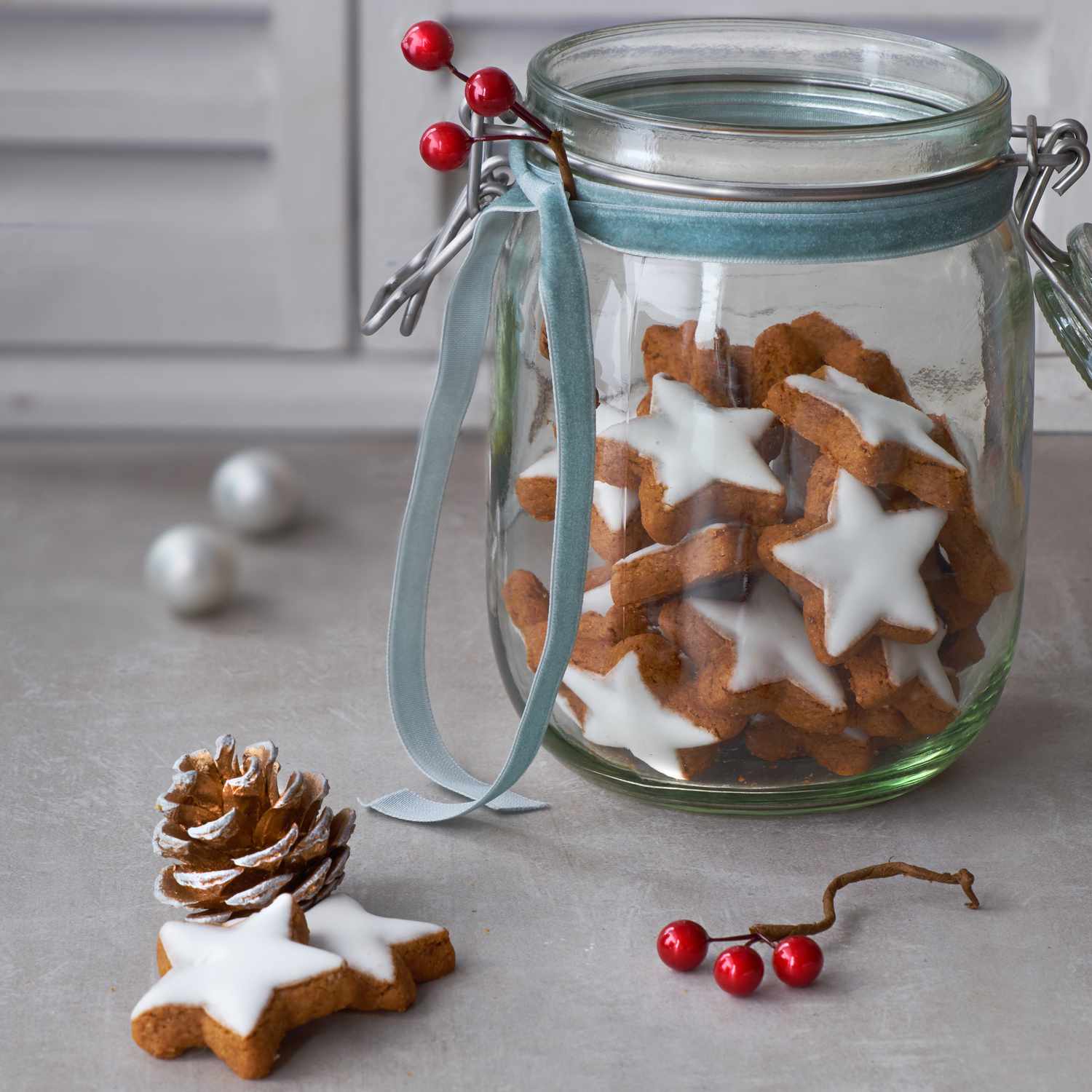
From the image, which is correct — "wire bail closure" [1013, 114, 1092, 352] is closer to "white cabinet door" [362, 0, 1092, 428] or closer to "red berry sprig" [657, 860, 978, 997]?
"red berry sprig" [657, 860, 978, 997]

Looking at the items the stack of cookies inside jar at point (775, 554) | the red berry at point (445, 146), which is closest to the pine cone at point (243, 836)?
the stack of cookies inside jar at point (775, 554)

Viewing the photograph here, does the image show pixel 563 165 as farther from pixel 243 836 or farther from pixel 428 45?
pixel 243 836

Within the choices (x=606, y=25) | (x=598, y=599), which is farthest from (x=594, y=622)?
(x=606, y=25)

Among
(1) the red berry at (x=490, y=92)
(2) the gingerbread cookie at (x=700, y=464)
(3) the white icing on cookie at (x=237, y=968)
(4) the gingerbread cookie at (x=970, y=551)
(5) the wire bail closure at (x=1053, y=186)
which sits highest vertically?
(1) the red berry at (x=490, y=92)

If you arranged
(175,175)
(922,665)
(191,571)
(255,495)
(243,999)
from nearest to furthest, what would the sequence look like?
(243,999) → (922,665) → (191,571) → (255,495) → (175,175)

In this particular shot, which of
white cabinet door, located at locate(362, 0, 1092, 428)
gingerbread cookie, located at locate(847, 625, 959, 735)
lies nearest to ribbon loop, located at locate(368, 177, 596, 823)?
gingerbread cookie, located at locate(847, 625, 959, 735)

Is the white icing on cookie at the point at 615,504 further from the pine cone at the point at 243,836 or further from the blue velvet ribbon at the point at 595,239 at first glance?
the pine cone at the point at 243,836
